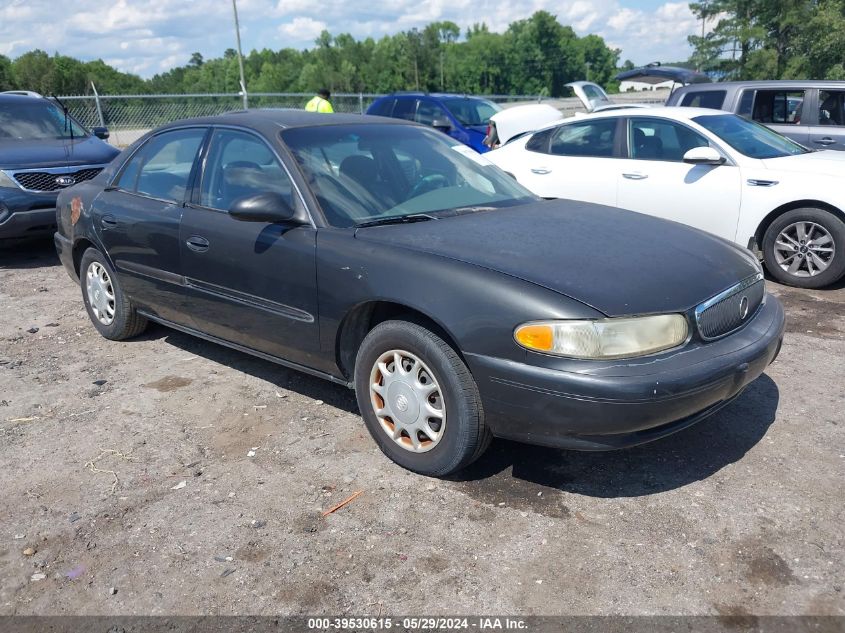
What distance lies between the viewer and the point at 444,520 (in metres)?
3.09

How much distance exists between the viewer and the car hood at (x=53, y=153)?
802 centimetres

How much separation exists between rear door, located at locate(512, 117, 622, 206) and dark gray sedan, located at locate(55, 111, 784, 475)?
297cm

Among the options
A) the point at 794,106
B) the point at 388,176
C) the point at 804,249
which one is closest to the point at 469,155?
the point at 388,176

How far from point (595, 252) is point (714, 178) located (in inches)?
154

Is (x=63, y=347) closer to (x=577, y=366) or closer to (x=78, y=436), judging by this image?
(x=78, y=436)

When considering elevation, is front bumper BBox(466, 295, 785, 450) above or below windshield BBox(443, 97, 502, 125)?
below

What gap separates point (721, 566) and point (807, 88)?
8.37 metres

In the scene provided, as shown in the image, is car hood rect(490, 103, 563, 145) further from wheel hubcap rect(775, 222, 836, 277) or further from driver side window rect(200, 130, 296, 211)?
driver side window rect(200, 130, 296, 211)

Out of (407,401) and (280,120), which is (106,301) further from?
(407,401)

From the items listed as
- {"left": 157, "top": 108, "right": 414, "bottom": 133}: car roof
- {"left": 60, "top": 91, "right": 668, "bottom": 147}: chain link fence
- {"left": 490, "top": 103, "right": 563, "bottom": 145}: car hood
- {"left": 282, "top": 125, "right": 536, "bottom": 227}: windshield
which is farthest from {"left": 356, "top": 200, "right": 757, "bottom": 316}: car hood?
{"left": 60, "top": 91, "right": 668, "bottom": 147}: chain link fence

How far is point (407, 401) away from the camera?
131 inches

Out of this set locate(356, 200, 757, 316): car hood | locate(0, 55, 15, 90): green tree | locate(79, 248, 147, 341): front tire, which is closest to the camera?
locate(356, 200, 757, 316): car hood

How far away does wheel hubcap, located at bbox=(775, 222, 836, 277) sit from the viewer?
6262mm

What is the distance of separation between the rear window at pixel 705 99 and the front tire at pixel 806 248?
12.2 ft
